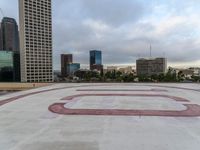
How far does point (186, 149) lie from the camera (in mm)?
8227

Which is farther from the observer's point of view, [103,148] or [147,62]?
[147,62]

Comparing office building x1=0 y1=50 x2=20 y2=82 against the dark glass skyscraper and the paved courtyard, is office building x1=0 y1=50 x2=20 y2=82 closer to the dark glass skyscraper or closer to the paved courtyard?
the dark glass skyscraper

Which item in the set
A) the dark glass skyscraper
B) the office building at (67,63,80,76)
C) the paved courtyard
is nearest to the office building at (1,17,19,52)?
the dark glass skyscraper

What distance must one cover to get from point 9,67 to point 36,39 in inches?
930

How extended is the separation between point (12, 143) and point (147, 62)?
532 ft

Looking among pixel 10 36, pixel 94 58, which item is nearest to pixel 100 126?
pixel 10 36

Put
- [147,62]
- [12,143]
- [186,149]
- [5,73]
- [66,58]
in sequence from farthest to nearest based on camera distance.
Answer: [66,58] → [147,62] → [5,73] → [12,143] → [186,149]

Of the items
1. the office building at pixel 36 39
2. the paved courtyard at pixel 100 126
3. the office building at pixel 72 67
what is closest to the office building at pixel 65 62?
the office building at pixel 72 67

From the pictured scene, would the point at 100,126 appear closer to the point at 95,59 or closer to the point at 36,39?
the point at 36,39

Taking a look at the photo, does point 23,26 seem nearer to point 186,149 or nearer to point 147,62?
point 147,62

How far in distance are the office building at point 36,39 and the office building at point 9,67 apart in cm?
254

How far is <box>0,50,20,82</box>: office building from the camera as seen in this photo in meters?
80.5

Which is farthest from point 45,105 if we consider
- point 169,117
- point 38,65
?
point 38,65

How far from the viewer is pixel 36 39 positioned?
341ft
